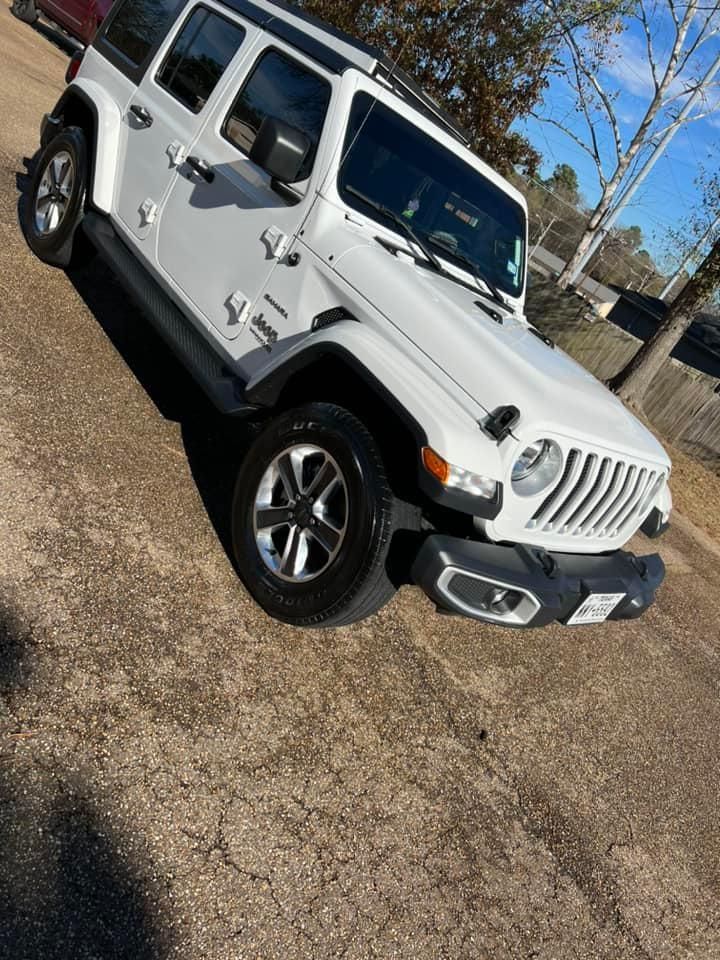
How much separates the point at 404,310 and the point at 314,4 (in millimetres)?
15777

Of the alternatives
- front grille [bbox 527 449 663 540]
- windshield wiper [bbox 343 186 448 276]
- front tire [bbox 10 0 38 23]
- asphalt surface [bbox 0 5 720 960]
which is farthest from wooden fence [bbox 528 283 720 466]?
front tire [bbox 10 0 38 23]

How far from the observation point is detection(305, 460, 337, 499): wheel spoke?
3016mm

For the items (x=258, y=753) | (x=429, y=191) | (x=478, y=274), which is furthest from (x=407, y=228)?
(x=258, y=753)

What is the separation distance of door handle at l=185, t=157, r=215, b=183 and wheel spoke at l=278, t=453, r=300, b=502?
68.0 inches

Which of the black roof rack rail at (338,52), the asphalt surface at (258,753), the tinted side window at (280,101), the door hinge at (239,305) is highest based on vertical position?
the black roof rack rail at (338,52)

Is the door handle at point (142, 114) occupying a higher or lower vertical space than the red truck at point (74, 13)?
lower

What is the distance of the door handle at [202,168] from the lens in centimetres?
390

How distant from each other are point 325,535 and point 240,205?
1838 millimetres

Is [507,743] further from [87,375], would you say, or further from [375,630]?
[87,375]

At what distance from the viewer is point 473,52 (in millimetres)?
14906

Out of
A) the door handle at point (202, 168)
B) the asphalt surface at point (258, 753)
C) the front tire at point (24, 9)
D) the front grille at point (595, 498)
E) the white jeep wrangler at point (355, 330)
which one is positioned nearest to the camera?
the asphalt surface at point (258, 753)

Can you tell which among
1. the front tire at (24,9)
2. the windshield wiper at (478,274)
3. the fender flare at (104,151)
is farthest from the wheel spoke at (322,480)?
the front tire at (24,9)

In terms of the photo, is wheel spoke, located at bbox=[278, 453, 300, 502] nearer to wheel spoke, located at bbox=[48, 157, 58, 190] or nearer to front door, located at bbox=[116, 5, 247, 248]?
front door, located at bbox=[116, 5, 247, 248]

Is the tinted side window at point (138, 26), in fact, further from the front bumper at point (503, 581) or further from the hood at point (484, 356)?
the front bumper at point (503, 581)
